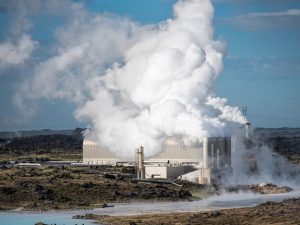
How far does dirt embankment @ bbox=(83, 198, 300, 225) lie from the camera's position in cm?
6353

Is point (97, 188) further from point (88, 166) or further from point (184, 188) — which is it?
point (88, 166)

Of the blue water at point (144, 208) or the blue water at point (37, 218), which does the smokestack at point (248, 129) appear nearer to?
the blue water at point (144, 208)

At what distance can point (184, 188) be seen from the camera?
95.4 metres

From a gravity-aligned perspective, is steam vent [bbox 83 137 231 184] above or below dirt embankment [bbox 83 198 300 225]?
above

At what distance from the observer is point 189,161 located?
117 meters

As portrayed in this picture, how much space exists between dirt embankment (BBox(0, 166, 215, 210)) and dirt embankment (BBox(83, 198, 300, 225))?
12.6 m

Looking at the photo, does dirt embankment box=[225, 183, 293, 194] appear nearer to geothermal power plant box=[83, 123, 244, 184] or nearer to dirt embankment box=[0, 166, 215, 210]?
dirt embankment box=[0, 166, 215, 210]

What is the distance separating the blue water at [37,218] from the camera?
66.2 m

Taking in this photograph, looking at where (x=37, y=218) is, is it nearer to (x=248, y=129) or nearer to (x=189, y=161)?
(x=189, y=161)

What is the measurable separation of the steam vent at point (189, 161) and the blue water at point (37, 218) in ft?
103

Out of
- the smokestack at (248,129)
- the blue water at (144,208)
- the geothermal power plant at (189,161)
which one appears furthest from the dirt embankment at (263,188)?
the smokestack at (248,129)

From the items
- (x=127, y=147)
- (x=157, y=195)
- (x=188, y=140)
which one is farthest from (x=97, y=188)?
(x=127, y=147)

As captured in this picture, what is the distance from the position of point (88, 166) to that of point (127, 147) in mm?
8263

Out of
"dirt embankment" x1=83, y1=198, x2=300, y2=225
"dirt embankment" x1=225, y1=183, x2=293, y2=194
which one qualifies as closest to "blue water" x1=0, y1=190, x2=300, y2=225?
"dirt embankment" x1=225, y1=183, x2=293, y2=194
